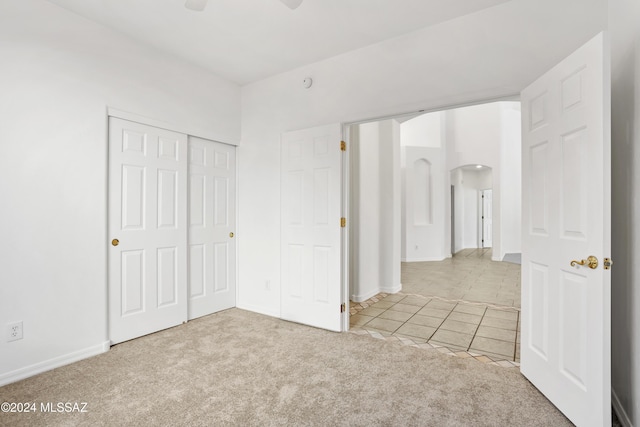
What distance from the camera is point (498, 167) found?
8500mm

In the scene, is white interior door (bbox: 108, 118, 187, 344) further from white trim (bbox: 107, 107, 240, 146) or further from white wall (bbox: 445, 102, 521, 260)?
white wall (bbox: 445, 102, 521, 260)

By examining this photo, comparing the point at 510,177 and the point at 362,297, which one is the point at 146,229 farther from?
the point at 510,177

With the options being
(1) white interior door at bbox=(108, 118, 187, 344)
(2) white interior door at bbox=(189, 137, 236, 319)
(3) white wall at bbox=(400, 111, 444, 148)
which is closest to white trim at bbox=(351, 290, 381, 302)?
(2) white interior door at bbox=(189, 137, 236, 319)

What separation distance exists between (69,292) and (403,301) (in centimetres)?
369

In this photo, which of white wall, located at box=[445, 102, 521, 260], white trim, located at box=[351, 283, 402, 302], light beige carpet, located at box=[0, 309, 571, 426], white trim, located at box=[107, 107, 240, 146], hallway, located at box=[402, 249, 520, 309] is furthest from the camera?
white wall, located at box=[445, 102, 521, 260]

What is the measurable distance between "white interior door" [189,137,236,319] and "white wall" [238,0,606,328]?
148 millimetres

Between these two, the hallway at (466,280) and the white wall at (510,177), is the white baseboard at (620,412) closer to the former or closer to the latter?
the hallway at (466,280)

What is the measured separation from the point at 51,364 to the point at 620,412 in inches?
150

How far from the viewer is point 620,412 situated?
1.78 metres

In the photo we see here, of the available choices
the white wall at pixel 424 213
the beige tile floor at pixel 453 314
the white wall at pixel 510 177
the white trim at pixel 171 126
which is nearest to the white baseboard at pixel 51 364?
the white trim at pixel 171 126

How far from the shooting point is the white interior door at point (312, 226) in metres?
3.18

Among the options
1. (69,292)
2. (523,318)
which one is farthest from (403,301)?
(69,292)

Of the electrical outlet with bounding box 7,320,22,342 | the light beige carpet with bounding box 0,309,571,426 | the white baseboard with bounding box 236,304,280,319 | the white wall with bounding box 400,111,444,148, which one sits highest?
the white wall with bounding box 400,111,444,148

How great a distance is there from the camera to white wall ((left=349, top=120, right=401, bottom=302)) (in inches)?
170
